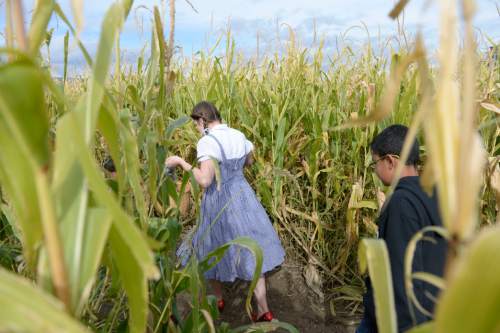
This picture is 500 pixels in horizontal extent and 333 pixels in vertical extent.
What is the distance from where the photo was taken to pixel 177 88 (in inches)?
144

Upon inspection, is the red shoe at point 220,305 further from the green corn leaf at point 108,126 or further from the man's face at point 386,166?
the green corn leaf at point 108,126

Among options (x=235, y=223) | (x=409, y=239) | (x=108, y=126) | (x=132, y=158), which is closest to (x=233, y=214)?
(x=235, y=223)

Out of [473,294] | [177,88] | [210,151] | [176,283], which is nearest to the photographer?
[473,294]

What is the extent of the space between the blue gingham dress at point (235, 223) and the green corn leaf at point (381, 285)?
1.99 m

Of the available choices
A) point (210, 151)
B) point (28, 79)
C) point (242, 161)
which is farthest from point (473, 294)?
point (242, 161)

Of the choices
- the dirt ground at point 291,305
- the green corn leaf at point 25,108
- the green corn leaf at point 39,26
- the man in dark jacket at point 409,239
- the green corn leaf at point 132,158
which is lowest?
the dirt ground at point 291,305

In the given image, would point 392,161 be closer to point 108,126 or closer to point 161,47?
point 161,47

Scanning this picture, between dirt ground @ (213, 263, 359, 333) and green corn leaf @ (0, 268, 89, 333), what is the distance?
2253mm

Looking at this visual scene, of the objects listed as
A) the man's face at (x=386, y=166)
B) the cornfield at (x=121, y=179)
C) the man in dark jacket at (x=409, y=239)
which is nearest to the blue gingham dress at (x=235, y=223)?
the cornfield at (x=121, y=179)

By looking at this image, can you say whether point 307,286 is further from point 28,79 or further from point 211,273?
point 28,79

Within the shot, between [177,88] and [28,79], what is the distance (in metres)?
3.43

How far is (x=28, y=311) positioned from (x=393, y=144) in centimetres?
133

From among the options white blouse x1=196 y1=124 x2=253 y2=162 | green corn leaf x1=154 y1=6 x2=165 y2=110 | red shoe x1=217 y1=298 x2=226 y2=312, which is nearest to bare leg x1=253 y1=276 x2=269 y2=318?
red shoe x1=217 y1=298 x2=226 y2=312

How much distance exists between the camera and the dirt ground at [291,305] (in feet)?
8.09
